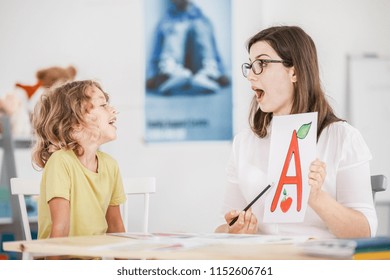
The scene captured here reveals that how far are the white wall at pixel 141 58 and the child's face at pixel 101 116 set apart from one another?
0.82 feet

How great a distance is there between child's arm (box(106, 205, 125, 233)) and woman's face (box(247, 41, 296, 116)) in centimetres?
41

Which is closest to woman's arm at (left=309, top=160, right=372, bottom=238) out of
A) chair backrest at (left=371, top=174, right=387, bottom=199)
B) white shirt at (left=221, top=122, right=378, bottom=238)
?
white shirt at (left=221, top=122, right=378, bottom=238)

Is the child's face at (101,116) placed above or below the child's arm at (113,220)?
above

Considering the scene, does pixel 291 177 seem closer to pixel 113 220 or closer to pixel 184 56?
pixel 113 220

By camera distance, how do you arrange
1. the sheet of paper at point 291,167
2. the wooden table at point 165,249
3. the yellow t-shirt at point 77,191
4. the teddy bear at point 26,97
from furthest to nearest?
the teddy bear at point 26,97 → the yellow t-shirt at point 77,191 → the sheet of paper at point 291,167 → the wooden table at point 165,249

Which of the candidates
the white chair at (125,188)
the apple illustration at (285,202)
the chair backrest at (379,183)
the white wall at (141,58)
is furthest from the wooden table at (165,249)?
the white wall at (141,58)

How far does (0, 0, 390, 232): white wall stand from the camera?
1783 mm

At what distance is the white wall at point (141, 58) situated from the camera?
1783 mm

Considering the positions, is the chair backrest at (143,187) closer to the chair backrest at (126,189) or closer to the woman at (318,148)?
the chair backrest at (126,189)

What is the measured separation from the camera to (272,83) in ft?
4.87

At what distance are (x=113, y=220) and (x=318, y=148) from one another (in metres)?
0.49

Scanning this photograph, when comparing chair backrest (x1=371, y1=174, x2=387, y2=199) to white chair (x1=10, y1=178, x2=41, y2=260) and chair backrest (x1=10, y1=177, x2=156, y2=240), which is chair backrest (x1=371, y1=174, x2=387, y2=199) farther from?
white chair (x1=10, y1=178, x2=41, y2=260)

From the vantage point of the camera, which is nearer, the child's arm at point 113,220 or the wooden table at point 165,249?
the wooden table at point 165,249
